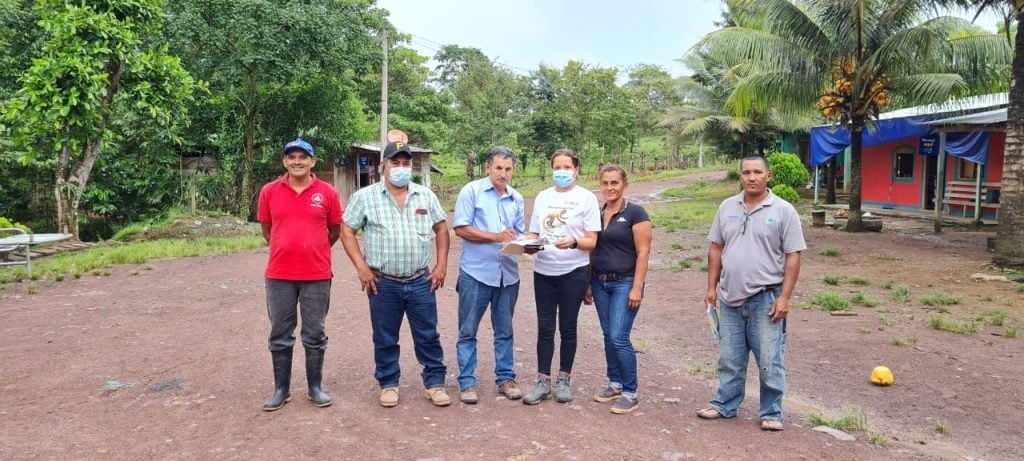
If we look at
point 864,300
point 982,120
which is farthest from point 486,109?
point 864,300

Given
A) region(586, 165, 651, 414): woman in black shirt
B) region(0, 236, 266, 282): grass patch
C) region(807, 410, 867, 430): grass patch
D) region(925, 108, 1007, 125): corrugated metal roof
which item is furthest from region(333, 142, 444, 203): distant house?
region(807, 410, 867, 430): grass patch

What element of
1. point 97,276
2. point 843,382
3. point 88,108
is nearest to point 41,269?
point 97,276

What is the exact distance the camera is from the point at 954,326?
6477 millimetres

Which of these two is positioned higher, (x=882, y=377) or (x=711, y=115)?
(x=711, y=115)

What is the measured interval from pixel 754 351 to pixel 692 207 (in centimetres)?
1768

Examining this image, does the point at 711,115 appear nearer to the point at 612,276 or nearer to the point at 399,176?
the point at 612,276

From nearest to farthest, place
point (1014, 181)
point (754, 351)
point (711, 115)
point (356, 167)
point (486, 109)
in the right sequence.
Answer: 1. point (754, 351)
2. point (1014, 181)
3. point (356, 167)
4. point (711, 115)
5. point (486, 109)

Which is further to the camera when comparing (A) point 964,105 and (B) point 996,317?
(A) point 964,105

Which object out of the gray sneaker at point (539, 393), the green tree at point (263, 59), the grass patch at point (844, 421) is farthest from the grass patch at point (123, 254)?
the grass patch at point (844, 421)

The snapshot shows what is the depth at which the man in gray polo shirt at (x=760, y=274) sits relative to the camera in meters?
3.89

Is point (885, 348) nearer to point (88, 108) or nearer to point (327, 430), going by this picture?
point (327, 430)

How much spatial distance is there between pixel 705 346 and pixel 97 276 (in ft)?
27.1

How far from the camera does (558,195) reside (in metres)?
4.30

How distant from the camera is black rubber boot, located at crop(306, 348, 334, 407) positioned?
434cm
